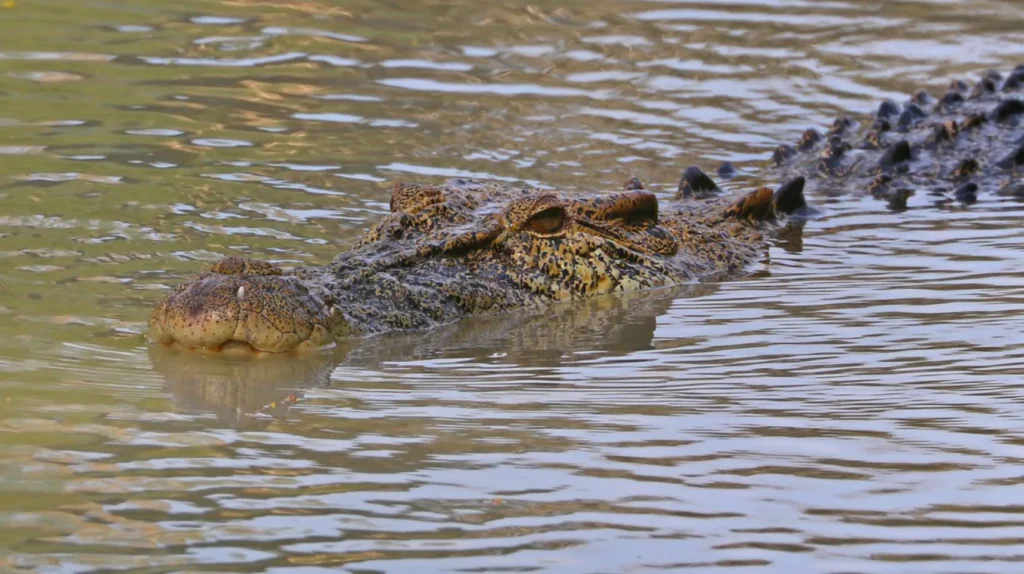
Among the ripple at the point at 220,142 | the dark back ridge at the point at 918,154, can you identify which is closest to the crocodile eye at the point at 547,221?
the dark back ridge at the point at 918,154

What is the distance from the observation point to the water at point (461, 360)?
12.2ft

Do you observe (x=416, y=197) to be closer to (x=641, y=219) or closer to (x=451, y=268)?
(x=451, y=268)

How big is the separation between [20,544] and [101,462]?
0.59m

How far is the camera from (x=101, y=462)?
4.12 metres

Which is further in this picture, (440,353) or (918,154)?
(918,154)

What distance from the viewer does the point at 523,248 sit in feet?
23.3

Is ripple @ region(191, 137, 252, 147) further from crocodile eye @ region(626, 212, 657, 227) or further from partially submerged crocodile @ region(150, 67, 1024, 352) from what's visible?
crocodile eye @ region(626, 212, 657, 227)

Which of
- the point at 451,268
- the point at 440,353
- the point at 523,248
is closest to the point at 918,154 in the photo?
the point at 523,248

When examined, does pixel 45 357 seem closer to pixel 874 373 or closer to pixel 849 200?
pixel 874 373

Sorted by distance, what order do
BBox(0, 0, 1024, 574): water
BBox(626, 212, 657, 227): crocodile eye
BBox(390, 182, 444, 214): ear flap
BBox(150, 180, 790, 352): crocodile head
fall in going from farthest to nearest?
BBox(626, 212, 657, 227): crocodile eye < BBox(390, 182, 444, 214): ear flap < BBox(150, 180, 790, 352): crocodile head < BBox(0, 0, 1024, 574): water

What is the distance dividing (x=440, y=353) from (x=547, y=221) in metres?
1.36

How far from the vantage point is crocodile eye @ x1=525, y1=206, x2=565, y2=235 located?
7129 millimetres

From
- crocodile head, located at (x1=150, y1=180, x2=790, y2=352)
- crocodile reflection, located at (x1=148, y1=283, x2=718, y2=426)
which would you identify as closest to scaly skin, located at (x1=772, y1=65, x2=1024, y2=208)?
crocodile head, located at (x1=150, y1=180, x2=790, y2=352)

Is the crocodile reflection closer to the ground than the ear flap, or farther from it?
closer to the ground
